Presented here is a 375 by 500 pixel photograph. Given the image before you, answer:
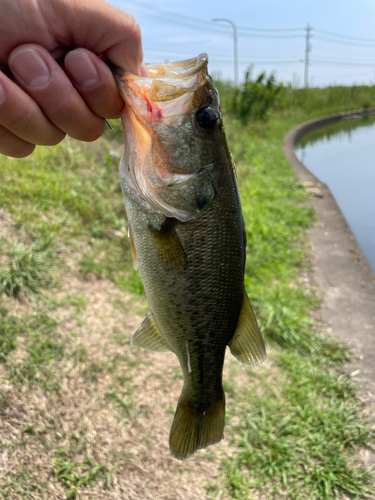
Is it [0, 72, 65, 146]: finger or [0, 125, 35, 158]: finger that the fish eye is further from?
[0, 125, 35, 158]: finger

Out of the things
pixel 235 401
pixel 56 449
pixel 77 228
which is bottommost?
pixel 235 401

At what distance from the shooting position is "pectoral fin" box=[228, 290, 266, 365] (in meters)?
1.66

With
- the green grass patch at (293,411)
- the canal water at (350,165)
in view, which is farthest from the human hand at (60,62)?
the canal water at (350,165)

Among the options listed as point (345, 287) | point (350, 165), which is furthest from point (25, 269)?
point (350, 165)

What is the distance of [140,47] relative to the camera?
145 centimetres

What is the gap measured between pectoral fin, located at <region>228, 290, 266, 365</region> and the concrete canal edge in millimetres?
2437

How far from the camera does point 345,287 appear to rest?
5.29 m

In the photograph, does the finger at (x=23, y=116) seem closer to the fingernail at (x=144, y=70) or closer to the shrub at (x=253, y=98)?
the fingernail at (x=144, y=70)

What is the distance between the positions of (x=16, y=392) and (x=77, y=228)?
2027 mm

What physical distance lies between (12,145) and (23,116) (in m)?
0.31

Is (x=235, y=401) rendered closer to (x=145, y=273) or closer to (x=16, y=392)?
(x=16, y=392)

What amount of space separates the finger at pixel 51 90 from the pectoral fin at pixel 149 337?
2.88 feet

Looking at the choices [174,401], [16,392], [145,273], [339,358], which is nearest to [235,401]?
[174,401]

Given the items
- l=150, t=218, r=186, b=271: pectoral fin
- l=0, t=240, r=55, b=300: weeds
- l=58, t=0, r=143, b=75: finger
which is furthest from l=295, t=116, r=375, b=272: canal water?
l=58, t=0, r=143, b=75: finger
